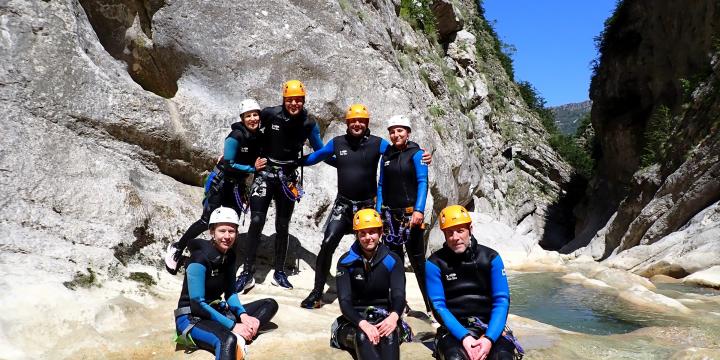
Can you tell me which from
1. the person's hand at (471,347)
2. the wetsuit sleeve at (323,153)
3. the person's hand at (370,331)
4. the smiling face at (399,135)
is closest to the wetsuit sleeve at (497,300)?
the person's hand at (471,347)

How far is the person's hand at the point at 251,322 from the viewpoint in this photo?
15.6 feet

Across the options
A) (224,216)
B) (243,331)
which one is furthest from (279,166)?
(243,331)

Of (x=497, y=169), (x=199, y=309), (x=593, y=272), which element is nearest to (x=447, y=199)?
(x=593, y=272)

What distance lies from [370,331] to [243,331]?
1.20m

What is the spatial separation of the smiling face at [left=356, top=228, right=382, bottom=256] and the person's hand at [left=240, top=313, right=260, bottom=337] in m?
1.22

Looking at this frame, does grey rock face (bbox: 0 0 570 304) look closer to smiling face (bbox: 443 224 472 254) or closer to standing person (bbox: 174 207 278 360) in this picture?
standing person (bbox: 174 207 278 360)

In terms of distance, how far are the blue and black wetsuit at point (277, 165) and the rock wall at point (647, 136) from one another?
39.6ft

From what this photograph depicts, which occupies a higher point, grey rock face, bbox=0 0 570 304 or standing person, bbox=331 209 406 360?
grey rock face, bbox=0 0 570 304

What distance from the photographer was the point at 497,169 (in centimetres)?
3300

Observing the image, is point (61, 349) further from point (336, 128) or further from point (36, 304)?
point (336, 128)

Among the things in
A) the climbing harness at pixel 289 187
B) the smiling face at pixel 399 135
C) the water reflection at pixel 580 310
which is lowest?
the water reflection at pixel 580 310

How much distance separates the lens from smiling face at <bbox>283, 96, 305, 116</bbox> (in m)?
6.32

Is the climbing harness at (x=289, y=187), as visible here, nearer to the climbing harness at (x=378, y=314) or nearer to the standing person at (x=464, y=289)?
the climbing harness at (x=378, y=314)

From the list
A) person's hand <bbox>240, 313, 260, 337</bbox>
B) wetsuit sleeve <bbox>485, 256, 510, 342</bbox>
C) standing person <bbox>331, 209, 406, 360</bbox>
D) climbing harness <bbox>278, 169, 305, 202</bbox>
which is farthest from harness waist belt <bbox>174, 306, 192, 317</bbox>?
wetsuit sleeve <bbox>485, 256, 510, 342</bbox>
